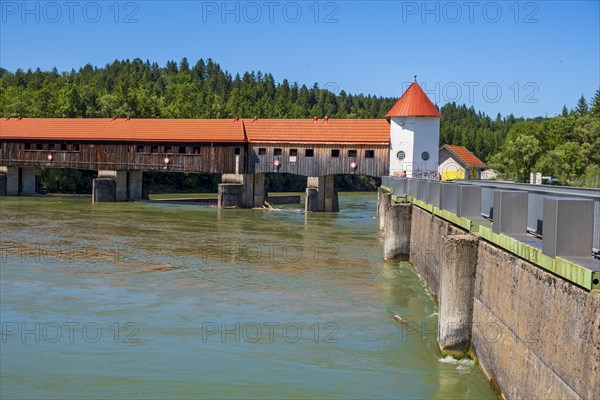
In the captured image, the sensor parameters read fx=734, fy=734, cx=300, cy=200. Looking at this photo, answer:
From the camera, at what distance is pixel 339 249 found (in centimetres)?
2875

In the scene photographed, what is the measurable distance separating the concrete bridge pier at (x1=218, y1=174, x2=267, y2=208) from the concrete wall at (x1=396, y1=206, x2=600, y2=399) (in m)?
39.2

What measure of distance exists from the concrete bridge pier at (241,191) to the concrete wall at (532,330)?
39151mm

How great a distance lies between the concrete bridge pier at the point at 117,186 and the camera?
53.3 metres

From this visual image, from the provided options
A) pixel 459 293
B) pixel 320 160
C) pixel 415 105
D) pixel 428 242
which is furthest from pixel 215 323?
pixel 320 160

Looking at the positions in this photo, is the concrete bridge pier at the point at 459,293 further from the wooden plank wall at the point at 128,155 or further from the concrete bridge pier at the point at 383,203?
the wooden plank wall at the point at 128,155

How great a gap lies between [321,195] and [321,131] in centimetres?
449

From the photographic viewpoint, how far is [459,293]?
38.6 feet

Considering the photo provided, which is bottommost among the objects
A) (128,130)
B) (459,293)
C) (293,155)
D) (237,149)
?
(459,293)

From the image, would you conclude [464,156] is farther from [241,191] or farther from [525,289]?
[525,289]

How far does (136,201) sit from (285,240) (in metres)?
26.5

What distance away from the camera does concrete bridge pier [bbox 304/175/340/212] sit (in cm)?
4978

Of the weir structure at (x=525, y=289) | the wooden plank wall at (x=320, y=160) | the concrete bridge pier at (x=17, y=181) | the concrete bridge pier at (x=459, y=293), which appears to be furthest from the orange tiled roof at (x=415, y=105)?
the concrete bridge pier at (x=459, y=293)

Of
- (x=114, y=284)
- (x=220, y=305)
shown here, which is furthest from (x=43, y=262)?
(x=220, y=305)

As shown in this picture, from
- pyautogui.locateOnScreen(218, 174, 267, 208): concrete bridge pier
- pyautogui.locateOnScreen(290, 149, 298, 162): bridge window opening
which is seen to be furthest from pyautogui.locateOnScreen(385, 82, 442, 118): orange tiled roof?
pyautogui.locateOnScreen(218, 174, 267, 208): concrete bridge pier
